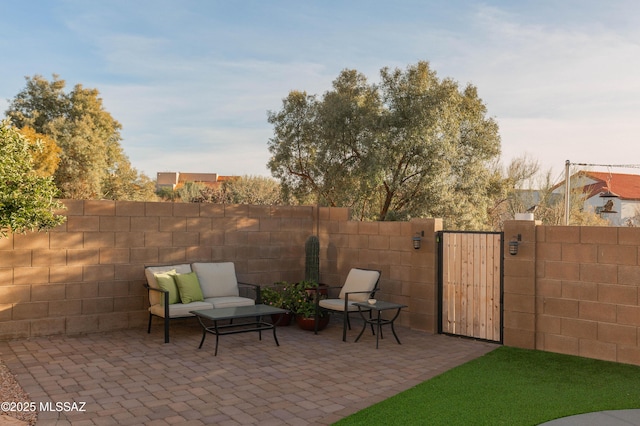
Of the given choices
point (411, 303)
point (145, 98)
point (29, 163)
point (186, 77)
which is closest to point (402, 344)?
point (411, 303)

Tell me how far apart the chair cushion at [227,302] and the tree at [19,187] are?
2654 millimetres

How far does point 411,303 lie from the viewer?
26.8 ft

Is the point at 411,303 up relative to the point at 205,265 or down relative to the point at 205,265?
down

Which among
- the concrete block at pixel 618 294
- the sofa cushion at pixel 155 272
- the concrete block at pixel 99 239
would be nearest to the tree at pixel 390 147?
the sofa cushion at pixel 155 272

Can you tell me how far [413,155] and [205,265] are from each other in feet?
38.0

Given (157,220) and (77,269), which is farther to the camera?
(157,220)

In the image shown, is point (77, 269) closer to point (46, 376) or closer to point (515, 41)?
point (46, 376)

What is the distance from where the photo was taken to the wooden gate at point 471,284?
713cm

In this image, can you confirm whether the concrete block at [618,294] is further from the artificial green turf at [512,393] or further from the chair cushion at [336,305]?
the chair cushion at [336,305]

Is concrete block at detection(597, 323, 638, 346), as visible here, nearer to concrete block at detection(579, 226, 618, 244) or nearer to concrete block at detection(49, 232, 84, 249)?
concrete block at detection(579, 226, 618, 244)

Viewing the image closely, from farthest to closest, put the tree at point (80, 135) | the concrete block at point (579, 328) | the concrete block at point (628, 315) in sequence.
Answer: the tree at point (80, 135)
the concrete block at point (579, 328)
the concrete block at point (628, 315)

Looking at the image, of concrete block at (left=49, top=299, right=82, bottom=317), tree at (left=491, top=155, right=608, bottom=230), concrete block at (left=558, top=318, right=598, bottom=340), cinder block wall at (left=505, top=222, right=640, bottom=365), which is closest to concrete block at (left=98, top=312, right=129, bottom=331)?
concrete block at (left=49, top=299, right=82, bottom=317)

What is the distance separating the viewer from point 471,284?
7.41 meters

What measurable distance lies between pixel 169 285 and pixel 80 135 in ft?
76.9
